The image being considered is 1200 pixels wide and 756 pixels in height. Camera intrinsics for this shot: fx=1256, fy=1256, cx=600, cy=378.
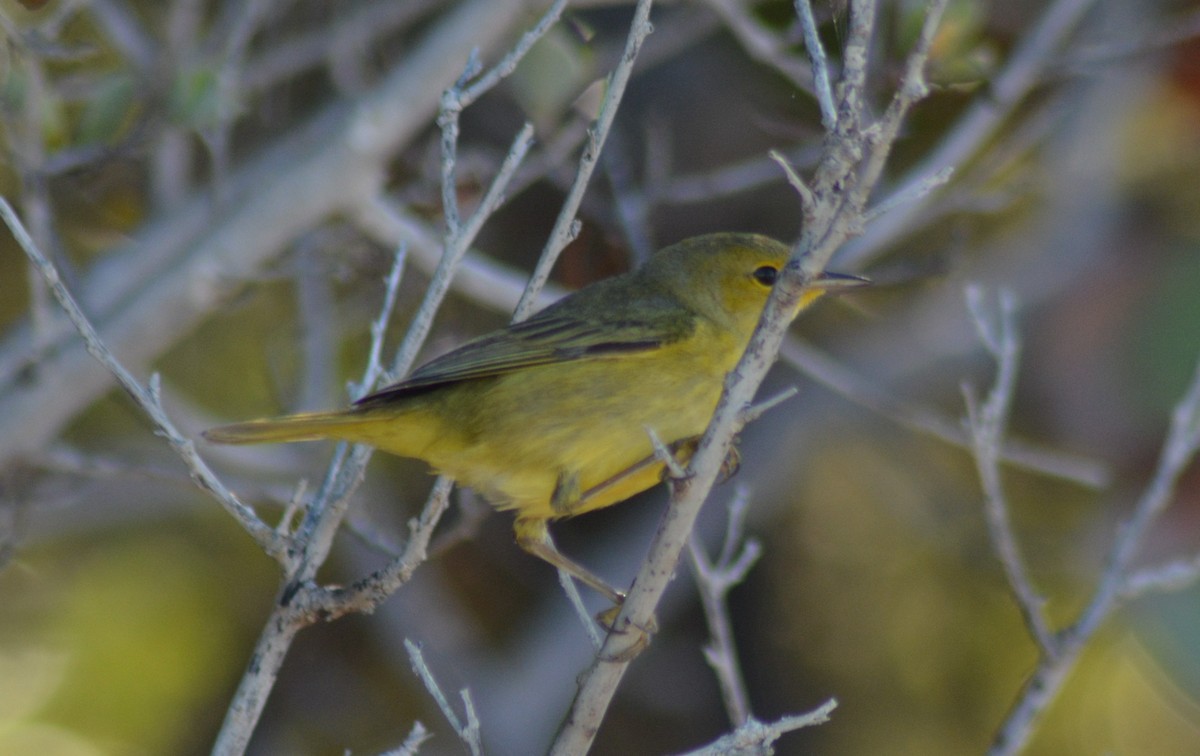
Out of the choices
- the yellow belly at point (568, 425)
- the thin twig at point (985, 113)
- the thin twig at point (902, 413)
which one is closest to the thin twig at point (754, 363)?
the yellow belly at point (568, 425)

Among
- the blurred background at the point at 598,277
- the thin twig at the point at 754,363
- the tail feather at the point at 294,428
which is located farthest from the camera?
the blurred background at the point at 598,277

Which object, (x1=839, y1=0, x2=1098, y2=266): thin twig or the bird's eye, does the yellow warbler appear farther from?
(x1=839, y1=0, x2=1098, y2=266): thin twig

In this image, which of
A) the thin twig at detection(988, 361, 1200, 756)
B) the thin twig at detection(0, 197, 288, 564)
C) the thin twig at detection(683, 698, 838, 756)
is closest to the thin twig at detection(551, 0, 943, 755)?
the thin twig at detection(683, 698, 838, 756)

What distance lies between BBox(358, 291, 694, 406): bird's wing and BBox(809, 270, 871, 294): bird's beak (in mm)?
439

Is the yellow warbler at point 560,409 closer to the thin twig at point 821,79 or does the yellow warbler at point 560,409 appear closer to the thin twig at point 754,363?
the thin twig at point 754,363

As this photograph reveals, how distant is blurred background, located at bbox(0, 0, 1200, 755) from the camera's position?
471 cm

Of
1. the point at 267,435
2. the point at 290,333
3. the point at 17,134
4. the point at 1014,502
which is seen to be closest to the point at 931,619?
the point at 1014,502

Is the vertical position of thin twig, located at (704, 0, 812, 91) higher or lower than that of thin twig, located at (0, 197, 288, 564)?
higher

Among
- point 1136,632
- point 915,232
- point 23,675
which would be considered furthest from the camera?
point 915,232

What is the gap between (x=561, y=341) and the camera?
12.4ft

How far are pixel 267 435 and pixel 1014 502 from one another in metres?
4.08

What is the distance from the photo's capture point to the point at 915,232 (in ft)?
20.6

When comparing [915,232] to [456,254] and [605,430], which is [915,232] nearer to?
[605,430]

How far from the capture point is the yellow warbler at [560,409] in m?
3.46
